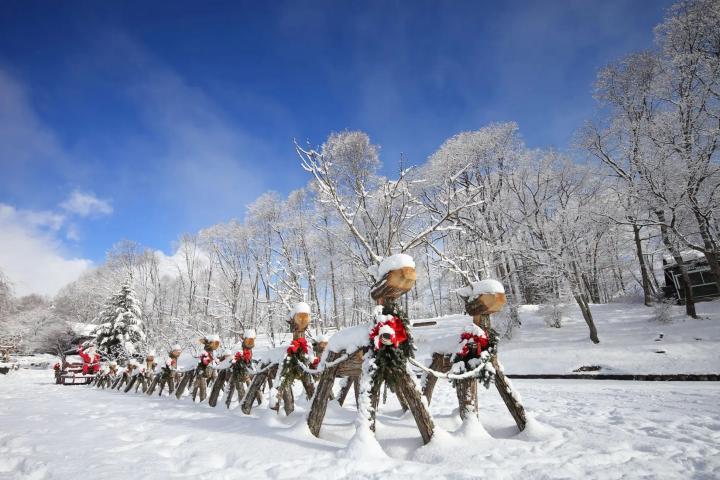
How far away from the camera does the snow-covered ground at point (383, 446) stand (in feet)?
7.95

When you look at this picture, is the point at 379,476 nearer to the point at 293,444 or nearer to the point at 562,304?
the point at 293,444

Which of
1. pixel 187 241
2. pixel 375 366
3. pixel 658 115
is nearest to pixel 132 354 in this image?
pixel 187 241

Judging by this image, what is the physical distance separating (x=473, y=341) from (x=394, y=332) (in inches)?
39.4

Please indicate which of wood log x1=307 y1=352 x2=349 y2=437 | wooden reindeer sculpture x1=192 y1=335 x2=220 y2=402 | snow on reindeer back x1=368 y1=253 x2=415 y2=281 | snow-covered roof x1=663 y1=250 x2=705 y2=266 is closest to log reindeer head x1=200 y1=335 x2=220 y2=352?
wooden reindeer sculpture x1=192 y1=335 x2=220 y2=402

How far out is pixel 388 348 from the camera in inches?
120

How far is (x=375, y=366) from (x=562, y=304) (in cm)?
1668

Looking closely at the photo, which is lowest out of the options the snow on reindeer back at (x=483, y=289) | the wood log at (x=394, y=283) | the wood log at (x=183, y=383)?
the wood log at (x=183, y=383)

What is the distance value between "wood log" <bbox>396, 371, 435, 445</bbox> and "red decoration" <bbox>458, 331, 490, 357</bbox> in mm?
762

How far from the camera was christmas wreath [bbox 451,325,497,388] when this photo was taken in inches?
131

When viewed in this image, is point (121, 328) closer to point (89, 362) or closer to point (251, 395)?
point (89, 362)

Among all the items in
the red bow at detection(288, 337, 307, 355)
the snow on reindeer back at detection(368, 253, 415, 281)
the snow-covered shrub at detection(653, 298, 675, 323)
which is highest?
the snow on reindeer back at detection(368, 253, 415, 281)

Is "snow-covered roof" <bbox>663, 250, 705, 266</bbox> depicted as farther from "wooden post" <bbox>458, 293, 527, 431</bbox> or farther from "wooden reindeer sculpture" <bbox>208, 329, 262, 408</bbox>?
"wooden reindeer sculpture" <bbox>208, 329, 262, 408</bbox>

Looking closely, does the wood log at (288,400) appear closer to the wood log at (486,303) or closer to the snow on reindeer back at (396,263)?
the snow on reindeer back at (396,263)

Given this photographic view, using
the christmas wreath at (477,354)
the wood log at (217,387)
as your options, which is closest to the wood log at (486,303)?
the christmas wreath at (477,354)
